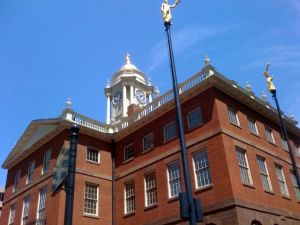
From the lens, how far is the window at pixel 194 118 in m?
22.4

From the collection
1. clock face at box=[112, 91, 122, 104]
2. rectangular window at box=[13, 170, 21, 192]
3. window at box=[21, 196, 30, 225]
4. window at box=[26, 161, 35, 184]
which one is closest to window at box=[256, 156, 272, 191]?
window at box=[21, 196, 30, 225]

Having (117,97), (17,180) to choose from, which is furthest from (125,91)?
(17,180)

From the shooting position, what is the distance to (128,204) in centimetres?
2552

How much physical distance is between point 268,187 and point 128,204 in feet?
33.1

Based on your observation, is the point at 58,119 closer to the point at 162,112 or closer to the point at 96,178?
the point at 96,178

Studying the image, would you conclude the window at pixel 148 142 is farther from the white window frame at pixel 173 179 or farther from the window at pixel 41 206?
the window at pixel 41 206

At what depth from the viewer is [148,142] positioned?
25938 mm

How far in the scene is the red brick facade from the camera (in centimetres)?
1939

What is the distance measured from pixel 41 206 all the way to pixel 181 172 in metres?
11.3

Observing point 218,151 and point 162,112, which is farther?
point 162,112

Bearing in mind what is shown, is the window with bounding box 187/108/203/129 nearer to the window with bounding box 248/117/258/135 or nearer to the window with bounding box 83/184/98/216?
the window with bounding box 248/117/258/135

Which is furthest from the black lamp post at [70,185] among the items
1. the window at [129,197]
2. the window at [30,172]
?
the window at [30,172]

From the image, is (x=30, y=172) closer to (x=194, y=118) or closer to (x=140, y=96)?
(x=194, y=118)

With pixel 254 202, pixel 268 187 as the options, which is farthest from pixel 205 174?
pixel 268 187
